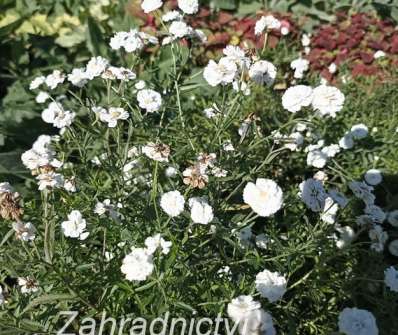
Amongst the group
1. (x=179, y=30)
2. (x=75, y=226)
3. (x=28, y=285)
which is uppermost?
(x=179, y=30)

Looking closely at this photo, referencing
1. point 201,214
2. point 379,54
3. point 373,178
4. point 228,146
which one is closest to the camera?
point 201,214

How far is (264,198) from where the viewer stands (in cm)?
139

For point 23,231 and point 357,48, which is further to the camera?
point 357,48

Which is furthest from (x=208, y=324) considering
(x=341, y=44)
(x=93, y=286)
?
(x=341, y=44)

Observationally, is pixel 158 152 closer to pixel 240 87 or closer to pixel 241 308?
pixel 240 87

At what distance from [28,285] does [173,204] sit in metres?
0.48

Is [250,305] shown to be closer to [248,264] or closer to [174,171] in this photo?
[248,264]

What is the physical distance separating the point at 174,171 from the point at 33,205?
500 mm

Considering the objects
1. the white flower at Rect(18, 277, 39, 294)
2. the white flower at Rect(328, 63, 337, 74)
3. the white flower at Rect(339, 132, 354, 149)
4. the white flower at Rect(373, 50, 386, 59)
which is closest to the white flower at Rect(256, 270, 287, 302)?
the white flower at Rect(18, 277, 39, 294)

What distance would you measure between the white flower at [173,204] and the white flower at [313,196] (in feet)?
1.33

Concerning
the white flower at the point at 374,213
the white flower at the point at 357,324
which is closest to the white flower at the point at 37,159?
the white flower at the point at 357,324

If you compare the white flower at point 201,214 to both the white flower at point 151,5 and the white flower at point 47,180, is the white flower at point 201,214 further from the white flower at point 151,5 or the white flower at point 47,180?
the white flower at point 151,5

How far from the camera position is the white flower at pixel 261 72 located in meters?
1.71

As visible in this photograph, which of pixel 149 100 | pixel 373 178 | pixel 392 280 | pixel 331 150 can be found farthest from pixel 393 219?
pixel 149 100
